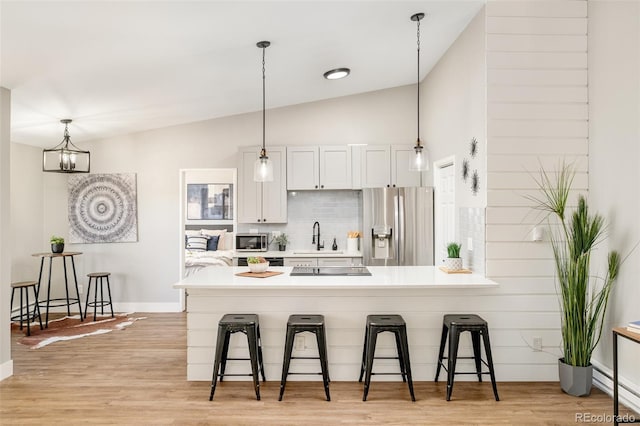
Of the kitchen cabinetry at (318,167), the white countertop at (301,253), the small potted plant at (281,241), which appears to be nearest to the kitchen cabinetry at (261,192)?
the kitchen cabinetry at (318,167)

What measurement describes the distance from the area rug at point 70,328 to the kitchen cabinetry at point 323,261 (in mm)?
2136

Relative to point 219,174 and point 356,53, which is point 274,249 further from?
point 219,174

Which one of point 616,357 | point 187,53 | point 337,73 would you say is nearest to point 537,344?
point 616,357

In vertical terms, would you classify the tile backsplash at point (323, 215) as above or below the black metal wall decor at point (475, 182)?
below

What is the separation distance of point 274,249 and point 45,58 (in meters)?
3.46

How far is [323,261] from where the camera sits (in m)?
5.46

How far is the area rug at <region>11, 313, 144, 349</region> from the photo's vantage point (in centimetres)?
468

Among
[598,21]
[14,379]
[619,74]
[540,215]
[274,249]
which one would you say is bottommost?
[14,379]

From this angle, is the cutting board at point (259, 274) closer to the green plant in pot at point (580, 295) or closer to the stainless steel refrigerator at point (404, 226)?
the stainless steel refrigerator at point (404, 226)

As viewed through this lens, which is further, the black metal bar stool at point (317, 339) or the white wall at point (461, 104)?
the white wall at point (461, 104)

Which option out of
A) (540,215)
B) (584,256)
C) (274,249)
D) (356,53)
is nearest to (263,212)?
(274,249)

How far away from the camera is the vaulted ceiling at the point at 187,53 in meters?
2.83

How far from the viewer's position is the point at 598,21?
10.9ft
